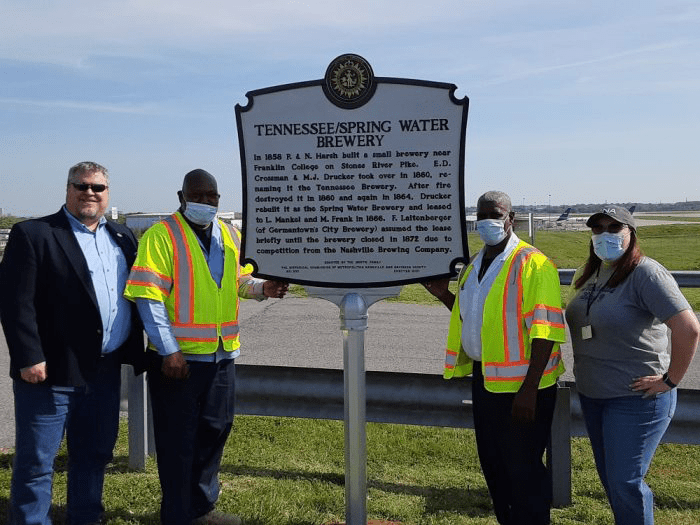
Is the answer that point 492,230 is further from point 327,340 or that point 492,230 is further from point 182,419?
point 327,340

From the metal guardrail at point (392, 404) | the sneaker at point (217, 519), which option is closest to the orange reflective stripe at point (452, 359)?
the metal guardrail at point (392, 404)

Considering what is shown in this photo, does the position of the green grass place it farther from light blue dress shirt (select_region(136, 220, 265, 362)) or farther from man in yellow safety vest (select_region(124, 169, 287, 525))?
light blue dress shirt (select_region(136, 220, 265, 362))

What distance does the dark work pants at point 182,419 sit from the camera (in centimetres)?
390

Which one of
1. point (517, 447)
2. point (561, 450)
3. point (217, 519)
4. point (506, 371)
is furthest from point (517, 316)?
point (217, 519)

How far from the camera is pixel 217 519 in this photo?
414 centimetres

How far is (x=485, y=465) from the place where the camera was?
3.82m

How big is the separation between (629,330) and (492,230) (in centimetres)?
80

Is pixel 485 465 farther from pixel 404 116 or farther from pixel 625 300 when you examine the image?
pixel 404 116

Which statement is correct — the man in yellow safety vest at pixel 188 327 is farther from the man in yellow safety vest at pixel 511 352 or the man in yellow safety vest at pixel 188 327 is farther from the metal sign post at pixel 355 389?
the man in yellow safety vest at pixel 511 352

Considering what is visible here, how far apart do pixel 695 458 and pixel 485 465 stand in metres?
2.41

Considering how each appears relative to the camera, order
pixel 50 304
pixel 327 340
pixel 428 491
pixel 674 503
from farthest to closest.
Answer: pixel 327 340, pixel 428 491, pixel 674 503, pixel 50 304

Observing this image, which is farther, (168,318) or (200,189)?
(200,189)

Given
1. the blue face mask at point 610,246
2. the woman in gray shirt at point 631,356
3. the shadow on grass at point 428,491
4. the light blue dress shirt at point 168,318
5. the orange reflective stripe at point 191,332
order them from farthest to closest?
the shadow on grass at point 428,491, the orange reflective stripe at point 191,332, the light blue dress shirt at point 168,318, the blue face mask at point 610,246, the woman in gray shirt at point 631,356

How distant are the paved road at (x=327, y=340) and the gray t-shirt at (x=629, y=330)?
462 cm
